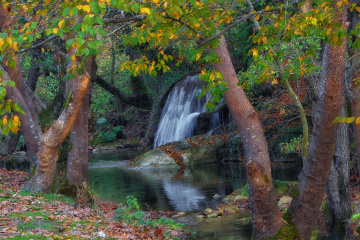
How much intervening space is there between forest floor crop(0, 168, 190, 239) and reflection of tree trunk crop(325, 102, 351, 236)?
358 centimetres

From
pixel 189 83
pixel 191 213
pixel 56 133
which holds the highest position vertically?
pixel 189 83

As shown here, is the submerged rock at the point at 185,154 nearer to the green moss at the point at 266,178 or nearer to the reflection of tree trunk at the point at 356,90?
the green moss at the point at 266,178

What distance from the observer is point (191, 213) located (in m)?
13.1

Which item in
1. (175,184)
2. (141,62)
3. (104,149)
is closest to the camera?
(141,62)

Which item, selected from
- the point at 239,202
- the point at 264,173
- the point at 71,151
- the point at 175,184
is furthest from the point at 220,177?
the point at 264,173

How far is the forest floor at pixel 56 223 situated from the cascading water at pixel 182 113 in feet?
56.8

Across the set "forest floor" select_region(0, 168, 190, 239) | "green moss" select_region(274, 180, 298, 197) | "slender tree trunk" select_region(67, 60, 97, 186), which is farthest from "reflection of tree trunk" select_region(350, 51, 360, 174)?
"slender tree trunk" select_region(67, 60, 97, 186)

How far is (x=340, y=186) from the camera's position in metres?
9.96

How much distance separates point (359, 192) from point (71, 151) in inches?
342

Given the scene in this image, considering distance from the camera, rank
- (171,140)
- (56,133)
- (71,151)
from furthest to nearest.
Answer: (171,140), (71,151), (56,133)

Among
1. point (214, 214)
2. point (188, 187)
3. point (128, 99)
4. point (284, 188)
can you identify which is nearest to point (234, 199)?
point (284, 188)

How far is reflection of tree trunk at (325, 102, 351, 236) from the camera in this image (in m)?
9.92

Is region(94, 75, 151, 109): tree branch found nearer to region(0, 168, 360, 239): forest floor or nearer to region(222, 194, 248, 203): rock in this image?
region(222, 194, 248, 203): rock

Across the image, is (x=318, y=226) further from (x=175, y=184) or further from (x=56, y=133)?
(x=175, y=184)
